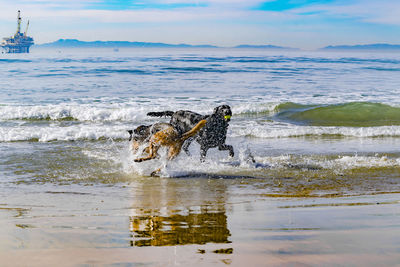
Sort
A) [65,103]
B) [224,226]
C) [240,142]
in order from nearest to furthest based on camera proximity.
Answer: [224,226] → [240,142] → [65,103]

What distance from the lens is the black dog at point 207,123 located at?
788 cm

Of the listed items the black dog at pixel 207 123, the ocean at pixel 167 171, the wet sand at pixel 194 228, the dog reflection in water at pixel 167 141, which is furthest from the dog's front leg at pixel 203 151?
the wet sand at pixel 194 228

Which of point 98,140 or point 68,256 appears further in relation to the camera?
point 98,140

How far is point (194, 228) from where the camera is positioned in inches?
188

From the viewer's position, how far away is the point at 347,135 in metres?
13.4

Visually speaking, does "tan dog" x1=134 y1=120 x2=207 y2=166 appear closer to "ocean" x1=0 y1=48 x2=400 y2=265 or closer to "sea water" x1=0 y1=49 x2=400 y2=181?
"ocean" x1=0 y1=48 x2=400 y2=265

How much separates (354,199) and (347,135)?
24.2ft

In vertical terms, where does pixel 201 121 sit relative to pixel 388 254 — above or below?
above

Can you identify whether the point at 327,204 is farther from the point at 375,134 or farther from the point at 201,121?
the point at 375,134

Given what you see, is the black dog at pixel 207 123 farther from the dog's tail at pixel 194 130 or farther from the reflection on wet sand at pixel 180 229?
the reflection on wet sand at pixel 180 229

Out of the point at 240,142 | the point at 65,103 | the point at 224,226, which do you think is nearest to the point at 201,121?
the point at 224,226

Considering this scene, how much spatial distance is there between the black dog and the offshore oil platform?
123m

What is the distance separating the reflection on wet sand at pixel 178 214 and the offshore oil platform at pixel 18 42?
12450cm

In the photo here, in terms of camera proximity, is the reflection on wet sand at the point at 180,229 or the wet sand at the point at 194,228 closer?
the wet sand at the point at 194,228
